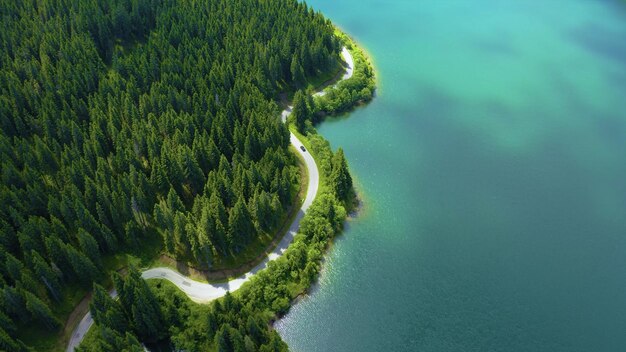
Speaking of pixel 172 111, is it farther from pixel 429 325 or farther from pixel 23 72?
pixel 429 325

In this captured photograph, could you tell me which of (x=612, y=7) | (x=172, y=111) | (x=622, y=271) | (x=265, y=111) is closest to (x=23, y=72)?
(x=172, y=111)

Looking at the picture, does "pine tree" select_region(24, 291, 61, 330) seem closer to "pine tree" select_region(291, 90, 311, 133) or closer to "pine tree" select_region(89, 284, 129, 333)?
"pine tree" select_region(89, 284, 129, 333)

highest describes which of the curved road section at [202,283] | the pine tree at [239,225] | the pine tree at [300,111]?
the pine tree at [300,111]

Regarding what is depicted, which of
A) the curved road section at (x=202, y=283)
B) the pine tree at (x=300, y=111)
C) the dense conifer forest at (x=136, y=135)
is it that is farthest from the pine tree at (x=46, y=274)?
the pine tree at (x=300, y=111)

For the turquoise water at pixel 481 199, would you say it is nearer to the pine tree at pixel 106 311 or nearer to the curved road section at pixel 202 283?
the curved road section at pixel 202 283

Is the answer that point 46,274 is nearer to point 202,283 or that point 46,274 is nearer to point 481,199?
point 202,283

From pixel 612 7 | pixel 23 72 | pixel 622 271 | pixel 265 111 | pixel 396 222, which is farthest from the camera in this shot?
pixel 612 7

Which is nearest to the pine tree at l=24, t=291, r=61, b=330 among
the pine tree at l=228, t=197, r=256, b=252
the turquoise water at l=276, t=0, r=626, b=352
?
the pine tree at l=228, t=197, r=256, b=252
